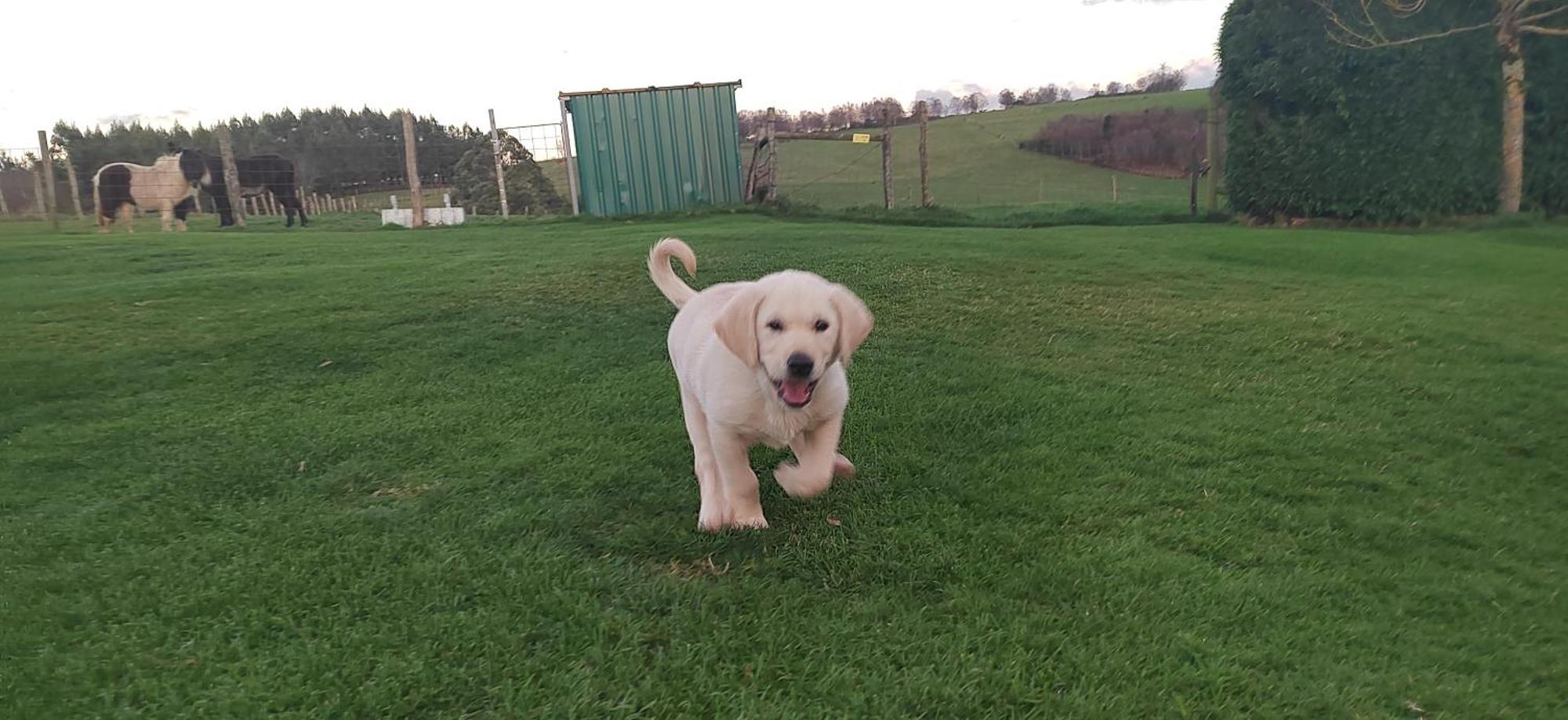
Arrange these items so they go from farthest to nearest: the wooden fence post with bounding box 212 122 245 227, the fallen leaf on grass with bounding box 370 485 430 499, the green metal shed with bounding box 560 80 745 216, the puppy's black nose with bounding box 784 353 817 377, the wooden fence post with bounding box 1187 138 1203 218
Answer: the green metal shed with bounding box 560 80 745 216 < the wooden fence post with bounding box 212 122 245 227 < the wooden fence post with bounding box 1187 138 1203 218 < the fallen leaf on grass with bounding box 370 485 430 499 < the puppy's black nose with bounding box 784 353 817 377

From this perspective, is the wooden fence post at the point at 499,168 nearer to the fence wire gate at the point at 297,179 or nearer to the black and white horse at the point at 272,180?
the fence wire gate at the point at 297,179

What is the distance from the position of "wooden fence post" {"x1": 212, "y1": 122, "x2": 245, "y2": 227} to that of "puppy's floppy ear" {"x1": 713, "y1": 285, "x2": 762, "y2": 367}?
56.0ft

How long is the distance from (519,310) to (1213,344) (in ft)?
16.3

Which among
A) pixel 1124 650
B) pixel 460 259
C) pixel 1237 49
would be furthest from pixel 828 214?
pixel 1124 650

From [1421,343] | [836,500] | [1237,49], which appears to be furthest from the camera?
[1237,49]

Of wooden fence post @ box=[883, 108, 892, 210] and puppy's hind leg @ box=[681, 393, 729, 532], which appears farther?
wooden fence post @ box=[883, 108, 892, 210]

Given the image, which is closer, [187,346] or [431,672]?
[431,672]

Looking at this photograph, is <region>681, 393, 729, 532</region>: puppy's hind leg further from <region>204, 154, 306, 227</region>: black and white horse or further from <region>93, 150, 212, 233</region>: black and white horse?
<region>204, 154, 306, 227</region>: black and white horse

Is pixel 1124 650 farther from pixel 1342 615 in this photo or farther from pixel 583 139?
pixel 583 139

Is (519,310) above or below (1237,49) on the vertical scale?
below

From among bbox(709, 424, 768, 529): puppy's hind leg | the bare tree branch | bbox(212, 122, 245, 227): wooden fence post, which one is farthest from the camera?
bbox(212, 122, 245, 227): wooden fence post

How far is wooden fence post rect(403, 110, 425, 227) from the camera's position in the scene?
15805 millimetres

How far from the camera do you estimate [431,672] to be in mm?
2180

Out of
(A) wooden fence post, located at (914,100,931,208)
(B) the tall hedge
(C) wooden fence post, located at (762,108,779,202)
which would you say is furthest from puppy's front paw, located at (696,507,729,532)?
(C) wooden fence post, located at (762,108,779,202)
